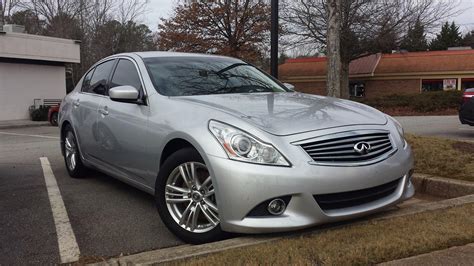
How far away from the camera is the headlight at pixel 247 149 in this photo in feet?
11.1

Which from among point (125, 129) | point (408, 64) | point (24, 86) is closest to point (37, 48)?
point (24, 86)

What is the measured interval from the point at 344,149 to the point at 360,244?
71cm

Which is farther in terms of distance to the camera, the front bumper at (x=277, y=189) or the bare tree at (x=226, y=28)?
the bare tree at (x=226, y=28)

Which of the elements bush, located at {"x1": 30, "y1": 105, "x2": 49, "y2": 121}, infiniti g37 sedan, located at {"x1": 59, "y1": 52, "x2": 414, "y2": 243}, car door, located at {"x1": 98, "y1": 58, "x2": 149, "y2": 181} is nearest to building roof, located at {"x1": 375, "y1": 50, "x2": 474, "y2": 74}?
bush, located at {"x1": 30, "y1": 105, "x2": 49, "y2": 121}

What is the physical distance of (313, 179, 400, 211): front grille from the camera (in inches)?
137

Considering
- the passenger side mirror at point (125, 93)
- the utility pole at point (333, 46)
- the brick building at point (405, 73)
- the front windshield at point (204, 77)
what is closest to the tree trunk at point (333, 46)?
the utility pole at point (333, 46)

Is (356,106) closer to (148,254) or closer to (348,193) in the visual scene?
(348,193)

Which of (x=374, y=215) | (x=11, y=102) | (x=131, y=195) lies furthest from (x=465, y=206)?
(x=11, y=102)

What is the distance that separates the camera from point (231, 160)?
11.2 feet

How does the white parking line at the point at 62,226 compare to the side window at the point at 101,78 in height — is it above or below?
below

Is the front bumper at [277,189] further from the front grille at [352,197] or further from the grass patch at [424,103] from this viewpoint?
the grass patch at [424,103]

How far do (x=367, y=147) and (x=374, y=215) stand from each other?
642 millimetres

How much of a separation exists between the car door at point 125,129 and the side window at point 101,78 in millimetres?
242

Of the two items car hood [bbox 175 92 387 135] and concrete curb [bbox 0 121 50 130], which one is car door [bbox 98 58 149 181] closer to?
car hood [bbox 175 92 387 135]
